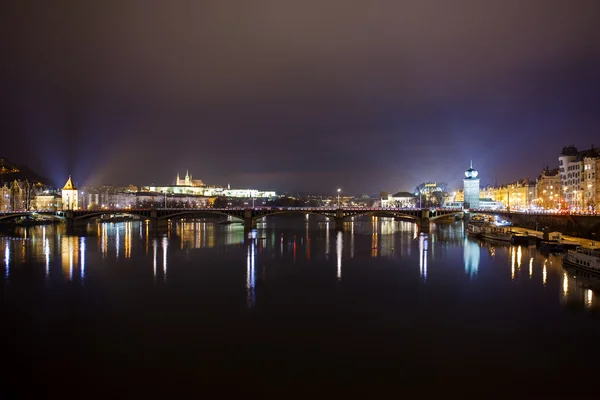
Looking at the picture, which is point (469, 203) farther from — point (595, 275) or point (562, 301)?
point (562, 301)

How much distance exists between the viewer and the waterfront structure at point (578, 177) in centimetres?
6412

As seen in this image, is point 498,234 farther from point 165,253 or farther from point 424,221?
point 165,253

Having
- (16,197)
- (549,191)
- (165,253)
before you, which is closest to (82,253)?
(165,253)

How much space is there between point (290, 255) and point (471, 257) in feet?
58.9

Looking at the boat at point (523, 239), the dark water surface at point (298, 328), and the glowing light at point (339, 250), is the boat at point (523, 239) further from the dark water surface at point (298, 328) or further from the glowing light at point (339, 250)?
the glowing light at point (339, 250)

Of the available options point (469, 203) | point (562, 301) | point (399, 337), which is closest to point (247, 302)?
point (399, 337)

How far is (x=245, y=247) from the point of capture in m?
51.6

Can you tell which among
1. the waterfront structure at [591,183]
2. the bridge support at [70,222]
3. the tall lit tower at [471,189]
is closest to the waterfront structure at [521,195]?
the tall lit tower at [471,189]

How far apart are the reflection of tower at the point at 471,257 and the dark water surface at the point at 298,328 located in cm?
47

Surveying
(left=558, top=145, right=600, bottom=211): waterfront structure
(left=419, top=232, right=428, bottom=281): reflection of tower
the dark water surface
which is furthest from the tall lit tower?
the dark water surface

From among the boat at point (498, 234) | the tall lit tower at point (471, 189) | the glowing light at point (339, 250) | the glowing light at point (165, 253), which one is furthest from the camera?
the tall lit tower at point (471, 189)

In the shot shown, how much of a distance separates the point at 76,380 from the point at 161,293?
12.4 meters

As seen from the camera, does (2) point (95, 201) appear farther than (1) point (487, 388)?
Yes

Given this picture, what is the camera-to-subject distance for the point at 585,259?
3328cm
